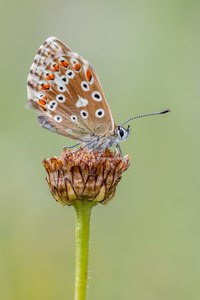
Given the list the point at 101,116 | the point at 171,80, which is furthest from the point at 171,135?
the point at 101,116

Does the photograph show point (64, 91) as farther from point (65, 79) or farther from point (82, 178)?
point (82, 178)

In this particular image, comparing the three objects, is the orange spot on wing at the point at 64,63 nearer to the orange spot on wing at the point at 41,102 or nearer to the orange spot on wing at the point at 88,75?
the orange spot on wing at the point at 88,75

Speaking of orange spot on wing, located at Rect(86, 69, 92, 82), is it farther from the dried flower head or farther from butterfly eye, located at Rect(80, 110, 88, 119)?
the dried flower head

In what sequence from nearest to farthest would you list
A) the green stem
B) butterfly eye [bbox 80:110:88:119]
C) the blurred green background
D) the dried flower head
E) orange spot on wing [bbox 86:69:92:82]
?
1. the green stem
2. the dried flower head
3. orange spot on wing [bbox 86:69:92:82]
4. butterfly eye [bbox 80:110:88:119]
5. the blurred green background

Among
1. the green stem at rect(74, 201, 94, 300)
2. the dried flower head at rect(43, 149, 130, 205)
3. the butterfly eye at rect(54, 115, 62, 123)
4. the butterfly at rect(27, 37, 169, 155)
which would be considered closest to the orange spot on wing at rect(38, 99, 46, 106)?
the butterfly at rect(27, 37, 169, 155)

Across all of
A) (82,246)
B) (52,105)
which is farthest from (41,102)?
(82,246)

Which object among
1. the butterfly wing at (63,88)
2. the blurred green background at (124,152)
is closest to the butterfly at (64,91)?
the butterfly wing at (63,88)

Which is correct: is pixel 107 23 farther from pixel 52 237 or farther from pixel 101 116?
pixel 101 116
